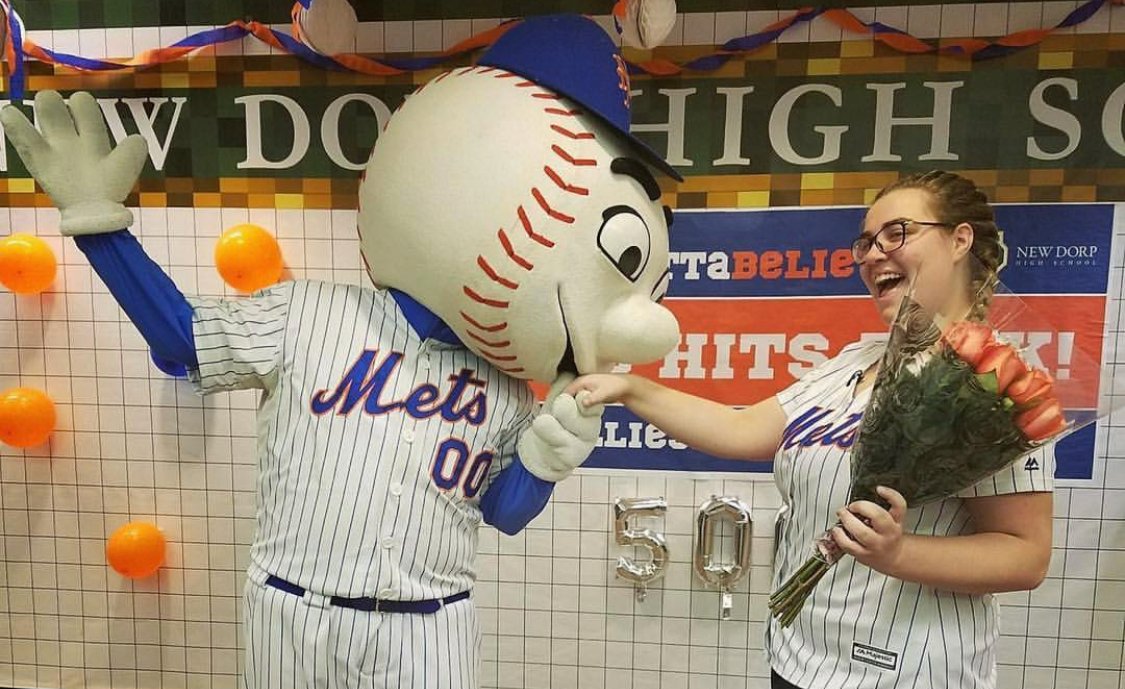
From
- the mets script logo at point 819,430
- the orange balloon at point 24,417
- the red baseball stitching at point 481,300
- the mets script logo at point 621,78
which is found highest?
the mets script logo at point 621,78

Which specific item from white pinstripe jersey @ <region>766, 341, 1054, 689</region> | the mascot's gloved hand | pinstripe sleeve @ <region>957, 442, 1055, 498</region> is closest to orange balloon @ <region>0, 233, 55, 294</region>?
the mascot's gloved hand

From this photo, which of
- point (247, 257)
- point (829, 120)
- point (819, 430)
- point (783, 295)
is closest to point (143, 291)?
point (247, 257)

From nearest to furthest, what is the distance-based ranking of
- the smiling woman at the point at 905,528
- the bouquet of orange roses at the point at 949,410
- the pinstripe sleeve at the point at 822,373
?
the bouquet of orange roses at the point at 949,410 → the smiling woman at the point at 905,528 → the pinstripe sleeve at the point at 822,373

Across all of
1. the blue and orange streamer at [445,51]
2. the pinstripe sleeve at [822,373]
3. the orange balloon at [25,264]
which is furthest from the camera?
the orange balloon at [25,264]

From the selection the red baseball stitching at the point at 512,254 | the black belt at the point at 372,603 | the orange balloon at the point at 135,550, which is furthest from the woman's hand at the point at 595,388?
the orange balloon at the point at 135,550

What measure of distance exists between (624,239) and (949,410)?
50cm

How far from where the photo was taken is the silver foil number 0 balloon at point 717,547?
6.89ft

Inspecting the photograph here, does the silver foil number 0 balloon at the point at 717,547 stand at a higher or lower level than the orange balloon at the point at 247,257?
lower

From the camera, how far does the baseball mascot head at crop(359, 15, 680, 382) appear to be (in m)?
1.20

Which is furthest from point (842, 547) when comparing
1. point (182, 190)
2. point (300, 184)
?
point (182, 190)

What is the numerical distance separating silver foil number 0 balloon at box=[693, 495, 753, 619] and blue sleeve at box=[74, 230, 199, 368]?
1322 mm

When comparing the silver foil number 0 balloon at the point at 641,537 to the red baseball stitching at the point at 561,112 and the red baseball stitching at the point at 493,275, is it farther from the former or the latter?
the red baseball stitching at the point at 561,112

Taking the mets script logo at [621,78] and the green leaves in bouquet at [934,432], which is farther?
the mets script logo at [621,78]

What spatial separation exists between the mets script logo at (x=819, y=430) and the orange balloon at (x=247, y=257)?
1357 millimetres
